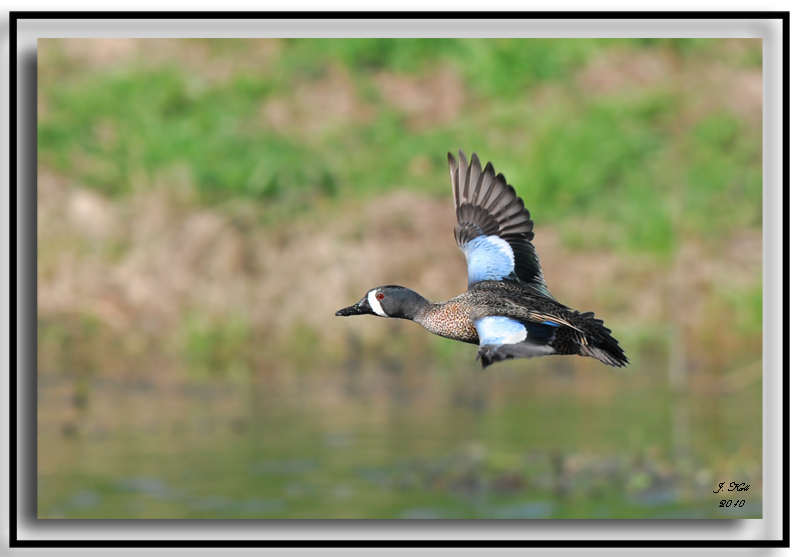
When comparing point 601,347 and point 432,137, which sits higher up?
point 432,137

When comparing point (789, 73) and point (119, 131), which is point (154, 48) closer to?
point (119, 131)

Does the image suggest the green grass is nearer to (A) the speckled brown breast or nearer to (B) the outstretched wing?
(B) the outstretched wing

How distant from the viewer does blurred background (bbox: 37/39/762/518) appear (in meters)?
12.4

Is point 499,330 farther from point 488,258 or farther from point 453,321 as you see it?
point 488,258

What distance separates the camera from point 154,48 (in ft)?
57.1

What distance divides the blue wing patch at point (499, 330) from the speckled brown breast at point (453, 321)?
26cm

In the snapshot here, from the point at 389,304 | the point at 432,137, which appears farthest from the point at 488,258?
the point at 432,137

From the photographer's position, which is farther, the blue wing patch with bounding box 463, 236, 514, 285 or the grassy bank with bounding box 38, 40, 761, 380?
the grassy bank with bounding box 38, 40, 761, 380

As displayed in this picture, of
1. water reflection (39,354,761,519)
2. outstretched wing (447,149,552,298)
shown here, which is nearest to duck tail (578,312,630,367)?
outstretched wing (447,149,552,298)

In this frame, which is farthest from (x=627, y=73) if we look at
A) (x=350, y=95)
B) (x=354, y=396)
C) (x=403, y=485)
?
(x=403, y=485)

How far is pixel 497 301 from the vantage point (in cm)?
584

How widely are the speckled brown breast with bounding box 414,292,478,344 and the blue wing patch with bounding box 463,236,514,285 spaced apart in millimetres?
360

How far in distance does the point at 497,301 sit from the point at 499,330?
0.43m
